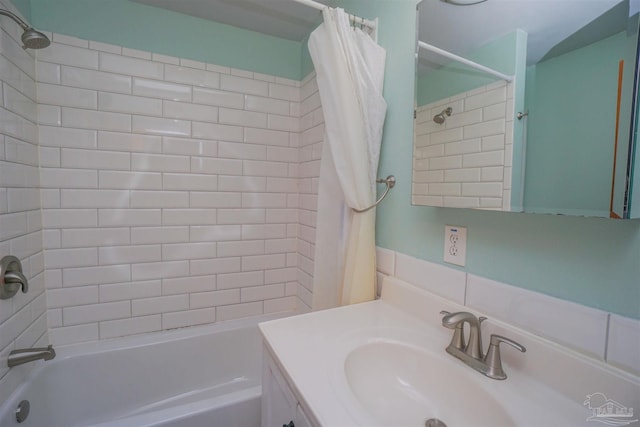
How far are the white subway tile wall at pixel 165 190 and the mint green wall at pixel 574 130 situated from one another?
1116mm

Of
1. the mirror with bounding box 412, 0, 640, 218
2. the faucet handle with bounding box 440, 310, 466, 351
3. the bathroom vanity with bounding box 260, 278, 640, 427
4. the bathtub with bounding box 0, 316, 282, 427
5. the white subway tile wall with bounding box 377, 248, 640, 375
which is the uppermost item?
the mirror with bounding box 412, 0, 640, 218

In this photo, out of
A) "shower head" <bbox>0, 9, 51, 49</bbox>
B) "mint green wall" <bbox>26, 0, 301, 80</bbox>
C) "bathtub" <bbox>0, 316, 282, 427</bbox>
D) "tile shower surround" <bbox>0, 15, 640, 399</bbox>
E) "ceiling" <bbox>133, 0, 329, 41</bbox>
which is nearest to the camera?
"shower head" <bbox>0, 9, 51, 49</bbox>

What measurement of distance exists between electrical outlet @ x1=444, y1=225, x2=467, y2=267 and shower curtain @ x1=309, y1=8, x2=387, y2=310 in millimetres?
289

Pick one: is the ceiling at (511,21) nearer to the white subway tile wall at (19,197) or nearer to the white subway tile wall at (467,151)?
the white subway tile wall at (467,151)

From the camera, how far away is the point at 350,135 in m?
1.05

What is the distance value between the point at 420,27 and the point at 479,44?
222mm

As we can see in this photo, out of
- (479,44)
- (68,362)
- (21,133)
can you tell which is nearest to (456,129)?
(479,44)

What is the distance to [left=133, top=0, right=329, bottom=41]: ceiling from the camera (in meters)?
1.47

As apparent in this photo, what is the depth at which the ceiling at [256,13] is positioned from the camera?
1474 millimetres

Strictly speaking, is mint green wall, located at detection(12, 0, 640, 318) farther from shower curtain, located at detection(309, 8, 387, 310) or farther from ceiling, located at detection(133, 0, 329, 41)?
ceiling, located at detection(133, 0, 329, 41)

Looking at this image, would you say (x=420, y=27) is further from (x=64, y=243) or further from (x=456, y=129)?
(x=64, y=243)

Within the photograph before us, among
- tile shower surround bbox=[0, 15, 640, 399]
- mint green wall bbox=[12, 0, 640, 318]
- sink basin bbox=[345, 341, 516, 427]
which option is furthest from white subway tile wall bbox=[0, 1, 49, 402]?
sink basin bbox=[345, 341, 516, 427]

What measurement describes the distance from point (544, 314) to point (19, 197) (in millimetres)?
1826

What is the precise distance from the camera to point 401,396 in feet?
2.56
